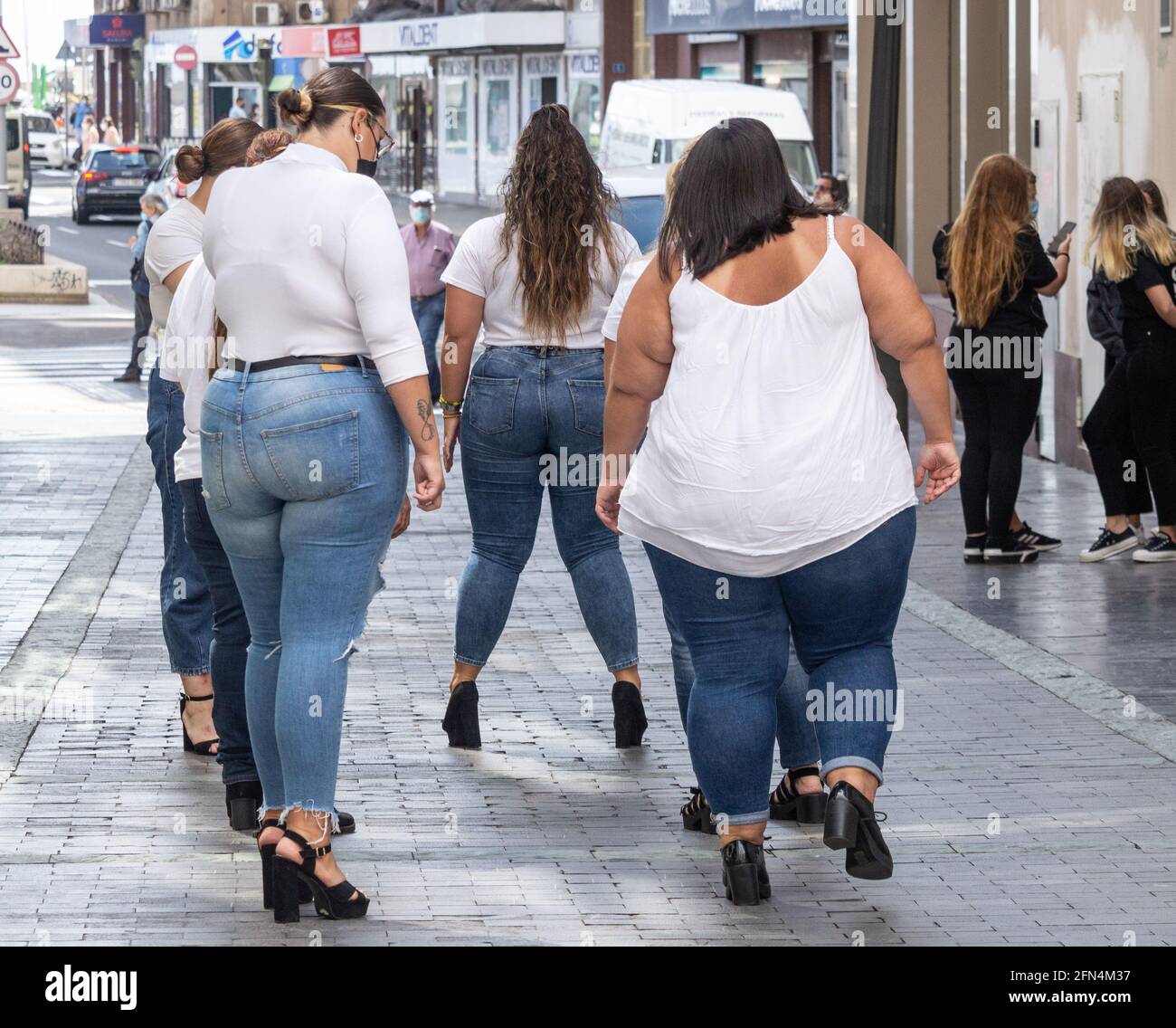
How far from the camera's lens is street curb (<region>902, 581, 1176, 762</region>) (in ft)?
22.2

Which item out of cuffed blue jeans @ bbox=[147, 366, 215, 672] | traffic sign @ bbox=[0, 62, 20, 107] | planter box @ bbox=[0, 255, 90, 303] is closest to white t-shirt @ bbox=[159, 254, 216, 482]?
cuffed blue jeans @ bbox=[147, 366, 215, 672]

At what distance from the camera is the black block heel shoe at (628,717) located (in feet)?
21.9

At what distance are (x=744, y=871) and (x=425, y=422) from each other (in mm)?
1263

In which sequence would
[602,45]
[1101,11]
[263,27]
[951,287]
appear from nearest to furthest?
1. [951,287]
2. [1101,11]
3. [602,45]
4. [263,27]

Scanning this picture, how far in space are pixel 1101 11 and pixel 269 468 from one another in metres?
9.58

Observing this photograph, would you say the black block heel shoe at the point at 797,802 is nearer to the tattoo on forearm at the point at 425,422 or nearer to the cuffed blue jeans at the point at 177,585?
the tattoo on forearm at the point at 425,422

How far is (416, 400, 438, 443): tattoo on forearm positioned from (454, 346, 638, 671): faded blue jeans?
153 centimetres

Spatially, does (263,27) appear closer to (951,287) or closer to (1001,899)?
(951,287)

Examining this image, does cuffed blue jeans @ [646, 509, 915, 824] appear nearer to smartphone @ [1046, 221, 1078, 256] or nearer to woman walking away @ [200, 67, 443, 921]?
woman walking away @ [200, 67, 443, 921]

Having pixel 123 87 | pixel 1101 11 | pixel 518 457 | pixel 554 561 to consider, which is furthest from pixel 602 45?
pixel 123 87

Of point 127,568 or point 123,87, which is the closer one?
point 127,568

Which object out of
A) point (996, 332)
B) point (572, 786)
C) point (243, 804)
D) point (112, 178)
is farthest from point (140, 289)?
point (112, 178)

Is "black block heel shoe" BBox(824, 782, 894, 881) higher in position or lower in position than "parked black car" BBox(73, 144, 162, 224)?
lower

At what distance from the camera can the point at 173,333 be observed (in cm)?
571
